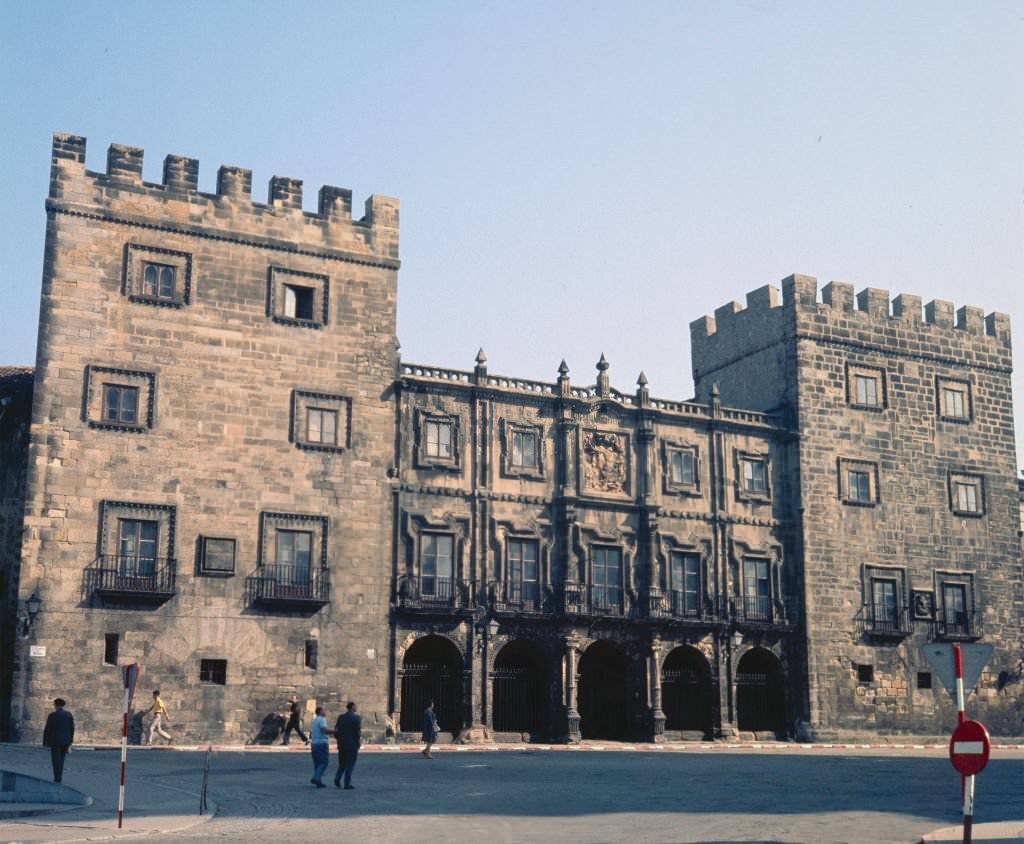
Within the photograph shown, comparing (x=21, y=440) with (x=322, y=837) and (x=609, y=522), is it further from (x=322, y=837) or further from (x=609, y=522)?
(x=322, y=837)

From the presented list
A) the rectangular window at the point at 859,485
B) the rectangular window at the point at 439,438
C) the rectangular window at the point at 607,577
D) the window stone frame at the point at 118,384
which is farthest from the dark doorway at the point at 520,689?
the rectangular window at the point at 859,485

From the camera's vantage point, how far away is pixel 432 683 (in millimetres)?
40719

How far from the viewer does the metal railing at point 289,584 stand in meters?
37.5

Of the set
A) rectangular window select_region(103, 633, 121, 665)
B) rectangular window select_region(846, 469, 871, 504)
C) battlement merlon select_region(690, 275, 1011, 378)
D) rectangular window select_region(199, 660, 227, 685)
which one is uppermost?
battlement merlon select_region(690, 275, 1011, 378)

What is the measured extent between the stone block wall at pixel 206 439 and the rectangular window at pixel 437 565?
5.31 feet

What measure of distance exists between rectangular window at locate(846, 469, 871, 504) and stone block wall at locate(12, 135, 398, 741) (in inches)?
691

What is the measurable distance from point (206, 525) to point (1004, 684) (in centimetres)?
2985

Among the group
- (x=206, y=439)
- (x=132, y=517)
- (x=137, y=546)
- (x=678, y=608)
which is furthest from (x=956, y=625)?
(x=132, y=517)

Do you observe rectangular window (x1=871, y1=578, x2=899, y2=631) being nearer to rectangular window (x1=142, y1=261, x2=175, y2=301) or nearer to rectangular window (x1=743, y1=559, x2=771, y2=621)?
rectangular window (x1=743, y1=559, x2=771, y2=621)

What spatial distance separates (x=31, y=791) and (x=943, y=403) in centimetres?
3905

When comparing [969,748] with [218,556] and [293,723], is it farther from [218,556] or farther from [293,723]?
[218,556]

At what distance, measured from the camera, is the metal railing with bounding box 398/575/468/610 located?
39875mm

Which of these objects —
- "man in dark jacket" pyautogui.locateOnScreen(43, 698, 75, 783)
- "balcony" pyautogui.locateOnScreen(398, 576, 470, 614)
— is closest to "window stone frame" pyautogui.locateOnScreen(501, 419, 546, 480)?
"balcony" pyautogui.locateOnScreen(398, 576, 470, 614)

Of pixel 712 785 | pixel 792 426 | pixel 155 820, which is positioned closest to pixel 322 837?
pixel 155 820
